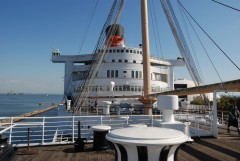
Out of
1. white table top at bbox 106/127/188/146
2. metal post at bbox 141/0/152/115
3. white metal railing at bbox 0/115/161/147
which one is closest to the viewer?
white table top at bbox 106/127/188/146

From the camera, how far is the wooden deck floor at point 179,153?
22.6 ft

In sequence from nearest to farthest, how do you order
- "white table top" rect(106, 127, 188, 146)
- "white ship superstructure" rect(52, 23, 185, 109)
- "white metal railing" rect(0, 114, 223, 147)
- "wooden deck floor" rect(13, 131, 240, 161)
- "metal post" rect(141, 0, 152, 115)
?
"white table top" rect(106, 127, 188, 146) → "wooden deck floor" rect(13, 131, 240, 161) → "white metal railing" rect(0, 114, 223, 147) → "metal post" rect(141, 0, 152, 115) → "white ship superstructure" rect(52, 23, 185, 109)

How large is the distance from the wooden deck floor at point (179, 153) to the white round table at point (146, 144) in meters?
4.21

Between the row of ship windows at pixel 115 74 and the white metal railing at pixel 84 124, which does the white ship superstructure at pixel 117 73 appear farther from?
the white metal railing at pixel 84 124

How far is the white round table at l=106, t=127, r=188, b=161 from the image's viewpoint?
2.55 metres

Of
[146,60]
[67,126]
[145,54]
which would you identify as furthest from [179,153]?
[67,126]

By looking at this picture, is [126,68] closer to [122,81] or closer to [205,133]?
[122,81]

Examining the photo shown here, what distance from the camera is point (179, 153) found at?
7.44 meters

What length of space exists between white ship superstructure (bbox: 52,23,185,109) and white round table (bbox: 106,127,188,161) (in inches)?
922

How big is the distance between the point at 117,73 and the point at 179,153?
24674mm

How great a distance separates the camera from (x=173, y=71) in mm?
37969

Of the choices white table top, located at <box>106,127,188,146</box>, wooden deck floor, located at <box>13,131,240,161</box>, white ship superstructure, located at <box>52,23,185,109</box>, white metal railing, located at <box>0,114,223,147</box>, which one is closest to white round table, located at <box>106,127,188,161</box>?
white table top, located at <box>106,127,188,146</box>

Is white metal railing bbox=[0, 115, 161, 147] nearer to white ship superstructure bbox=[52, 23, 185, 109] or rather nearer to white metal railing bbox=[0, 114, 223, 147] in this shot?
white metal railing bbox=[0, 114, 223, 147]

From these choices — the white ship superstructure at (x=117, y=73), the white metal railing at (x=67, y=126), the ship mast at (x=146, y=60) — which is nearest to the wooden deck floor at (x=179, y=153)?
the white metal railing at (x=67, y=126)
